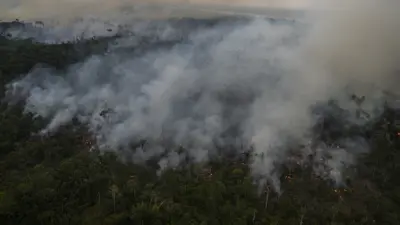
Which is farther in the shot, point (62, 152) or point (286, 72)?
point (286, 72)

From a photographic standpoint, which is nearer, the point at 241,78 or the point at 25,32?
the point at 241,78

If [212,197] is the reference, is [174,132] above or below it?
below

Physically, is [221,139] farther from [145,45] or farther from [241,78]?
[145,45]

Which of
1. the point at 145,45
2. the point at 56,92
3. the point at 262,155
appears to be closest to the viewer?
the point at 262,155

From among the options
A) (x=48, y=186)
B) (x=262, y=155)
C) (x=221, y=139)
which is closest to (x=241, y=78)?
(x=221, y=139)

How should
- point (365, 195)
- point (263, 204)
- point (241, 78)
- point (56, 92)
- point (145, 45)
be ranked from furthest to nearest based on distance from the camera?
point (145, 45) → point (241, 78) → point (56, 92) → point (365, 195) → point (263, 204)

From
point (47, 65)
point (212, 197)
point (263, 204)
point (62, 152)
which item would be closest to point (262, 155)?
point (263, 204)

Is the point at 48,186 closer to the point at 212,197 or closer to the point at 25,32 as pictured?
the point at 212,197
